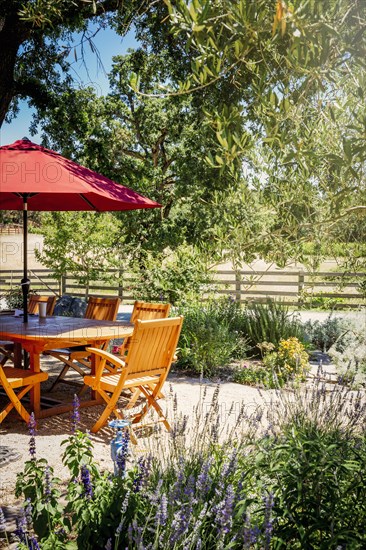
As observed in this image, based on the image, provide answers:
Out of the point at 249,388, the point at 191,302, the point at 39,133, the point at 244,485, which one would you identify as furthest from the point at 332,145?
the point at 39,133

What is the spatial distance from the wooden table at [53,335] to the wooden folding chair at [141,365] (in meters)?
0.25

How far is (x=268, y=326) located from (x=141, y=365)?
418 centimetres

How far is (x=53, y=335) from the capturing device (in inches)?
220

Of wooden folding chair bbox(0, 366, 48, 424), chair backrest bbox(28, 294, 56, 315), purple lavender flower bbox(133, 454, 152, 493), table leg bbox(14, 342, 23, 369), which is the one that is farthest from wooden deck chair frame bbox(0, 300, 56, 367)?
purple lavender flower bbox(133, 454, 152, 493)

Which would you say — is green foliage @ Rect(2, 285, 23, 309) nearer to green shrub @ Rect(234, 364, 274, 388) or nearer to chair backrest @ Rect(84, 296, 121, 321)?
chair backrest @ Rect(84, 296, 121, 321)

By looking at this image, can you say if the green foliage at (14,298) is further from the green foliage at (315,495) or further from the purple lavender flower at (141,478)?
the green foliage at (315,495)

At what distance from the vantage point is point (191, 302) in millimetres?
10492

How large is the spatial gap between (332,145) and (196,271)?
25.8ft

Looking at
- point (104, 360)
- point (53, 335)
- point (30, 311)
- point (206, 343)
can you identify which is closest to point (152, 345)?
point (104, 360)

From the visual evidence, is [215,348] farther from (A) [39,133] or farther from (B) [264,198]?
(A) [39,133]

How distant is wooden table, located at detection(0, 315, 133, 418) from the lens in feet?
18.3

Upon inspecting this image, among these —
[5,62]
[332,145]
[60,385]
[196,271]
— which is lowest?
[60,385]

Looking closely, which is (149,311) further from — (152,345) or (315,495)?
(315,495)

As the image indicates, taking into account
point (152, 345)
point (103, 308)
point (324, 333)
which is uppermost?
point (103, 308)
